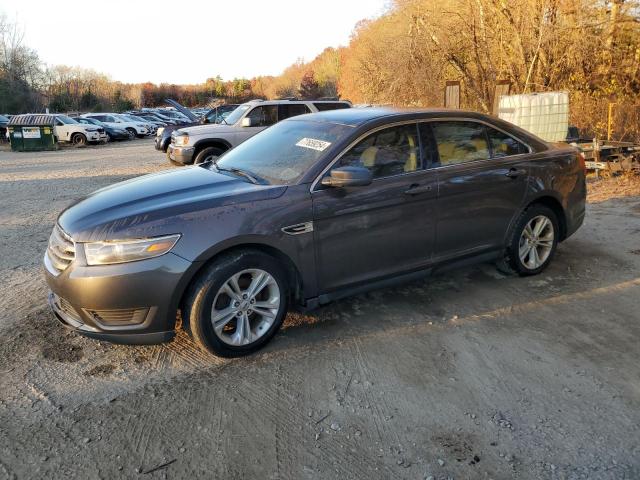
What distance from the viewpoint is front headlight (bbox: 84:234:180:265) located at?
3.25m

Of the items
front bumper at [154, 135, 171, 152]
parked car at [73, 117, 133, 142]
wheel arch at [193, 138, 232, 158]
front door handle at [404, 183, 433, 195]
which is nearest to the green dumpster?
parked car at [73, 117, 133, 142]

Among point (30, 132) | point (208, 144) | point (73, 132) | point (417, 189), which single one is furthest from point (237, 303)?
point (73, 132)

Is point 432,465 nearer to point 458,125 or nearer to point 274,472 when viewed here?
point 274,472

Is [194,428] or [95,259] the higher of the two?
[95,259]

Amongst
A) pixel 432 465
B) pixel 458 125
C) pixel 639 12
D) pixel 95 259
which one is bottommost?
pixel 432 465

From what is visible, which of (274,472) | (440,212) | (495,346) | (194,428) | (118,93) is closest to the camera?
(274,472)

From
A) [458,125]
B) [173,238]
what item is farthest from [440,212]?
[173,238]

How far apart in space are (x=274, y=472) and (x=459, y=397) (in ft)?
4.14

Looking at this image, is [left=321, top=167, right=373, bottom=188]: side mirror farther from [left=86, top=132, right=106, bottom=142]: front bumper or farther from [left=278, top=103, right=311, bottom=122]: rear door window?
[left=86, top=132, right=106, bottom=142]: front bumper

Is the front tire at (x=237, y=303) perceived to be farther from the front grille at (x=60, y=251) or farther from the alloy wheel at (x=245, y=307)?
the front grille at (x=60, y=251)

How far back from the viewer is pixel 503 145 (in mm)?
4855

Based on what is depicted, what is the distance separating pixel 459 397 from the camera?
10.5 ft

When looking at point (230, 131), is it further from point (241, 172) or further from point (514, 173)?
point (514, 173)

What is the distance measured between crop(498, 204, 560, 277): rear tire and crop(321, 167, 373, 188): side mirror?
6.25 feet
